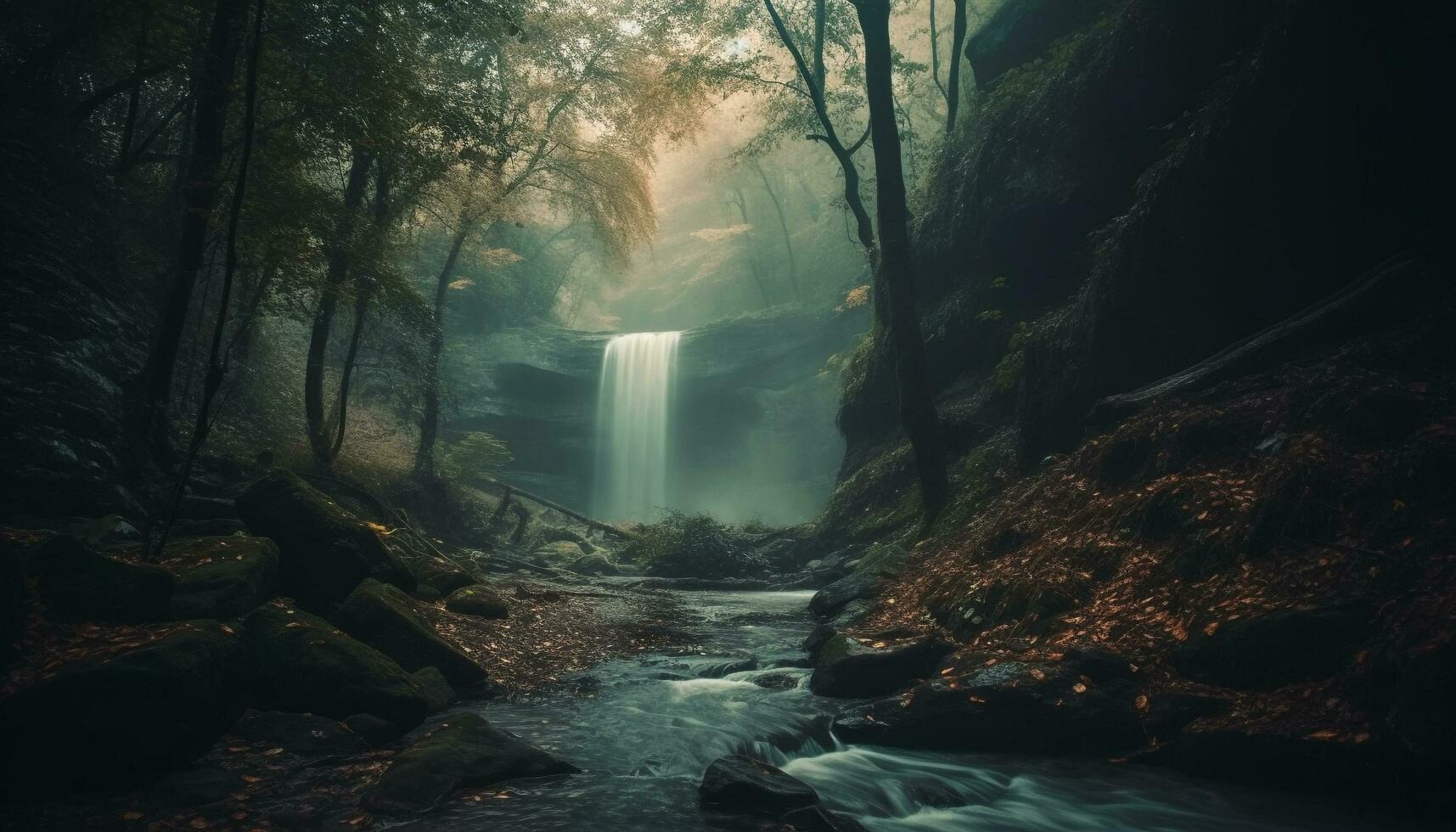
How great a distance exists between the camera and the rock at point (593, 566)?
57.0ft

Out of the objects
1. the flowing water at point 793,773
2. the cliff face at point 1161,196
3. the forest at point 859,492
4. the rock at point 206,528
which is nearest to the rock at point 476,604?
the forest at point 859,492

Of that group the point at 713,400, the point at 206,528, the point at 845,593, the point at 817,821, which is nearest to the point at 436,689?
the point at 817,821

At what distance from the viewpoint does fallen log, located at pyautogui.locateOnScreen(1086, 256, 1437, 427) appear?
20.5ft

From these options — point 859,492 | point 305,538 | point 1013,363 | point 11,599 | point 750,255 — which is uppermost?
point 750,255

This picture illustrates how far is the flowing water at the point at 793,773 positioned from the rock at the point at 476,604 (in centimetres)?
210

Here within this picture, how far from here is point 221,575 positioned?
5.33 meters

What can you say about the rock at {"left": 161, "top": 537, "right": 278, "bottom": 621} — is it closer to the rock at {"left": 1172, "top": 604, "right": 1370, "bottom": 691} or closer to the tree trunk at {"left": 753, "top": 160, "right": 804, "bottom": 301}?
the rock at {"left": 1172, "top": 604, "right": 1370, "bottom": 691}

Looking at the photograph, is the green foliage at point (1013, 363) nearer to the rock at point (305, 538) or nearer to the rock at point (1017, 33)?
the rock at point (1017, 33)

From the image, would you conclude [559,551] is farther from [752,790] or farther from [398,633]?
[752,790]

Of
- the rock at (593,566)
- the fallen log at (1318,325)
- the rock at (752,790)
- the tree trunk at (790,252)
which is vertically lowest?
the rock at (752,790)

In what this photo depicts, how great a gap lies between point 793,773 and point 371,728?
9.38ft

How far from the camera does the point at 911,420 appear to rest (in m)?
10.6

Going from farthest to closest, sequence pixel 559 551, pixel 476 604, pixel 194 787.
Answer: pixel 559 551
pixel 476 604
pixel 194 787

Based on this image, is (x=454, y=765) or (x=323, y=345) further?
(x=323, y=345)
